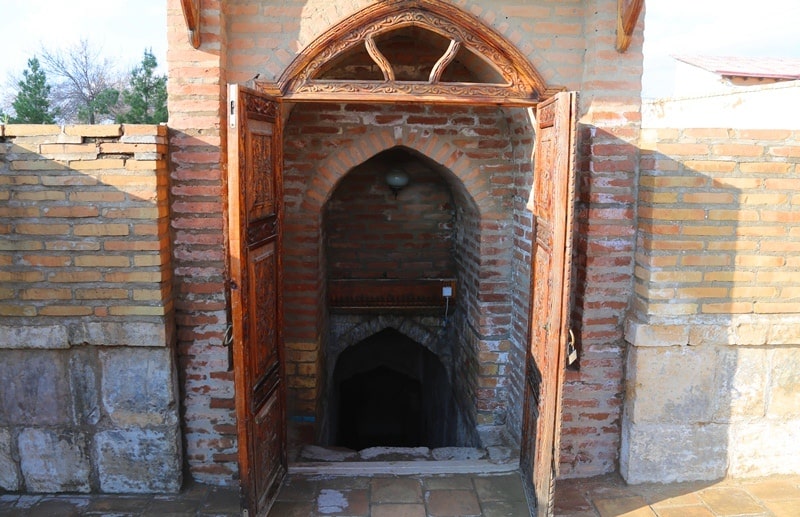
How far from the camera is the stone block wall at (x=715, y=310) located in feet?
12.2

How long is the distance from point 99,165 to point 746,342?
4.14 meters

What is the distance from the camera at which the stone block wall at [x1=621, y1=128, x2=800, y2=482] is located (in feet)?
12.2

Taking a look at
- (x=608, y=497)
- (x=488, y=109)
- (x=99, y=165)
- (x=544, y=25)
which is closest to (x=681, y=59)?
(x=488, y=109)

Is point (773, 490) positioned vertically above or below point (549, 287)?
below

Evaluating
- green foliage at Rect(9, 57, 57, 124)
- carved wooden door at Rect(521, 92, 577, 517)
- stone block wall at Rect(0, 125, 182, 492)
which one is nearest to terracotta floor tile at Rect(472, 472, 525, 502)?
carved wooden door at Rect(521, 92, 577, 517)

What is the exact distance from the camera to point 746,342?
3.86 meters

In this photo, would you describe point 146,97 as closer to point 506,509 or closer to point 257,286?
point 257,286

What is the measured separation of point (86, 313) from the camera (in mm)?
3656

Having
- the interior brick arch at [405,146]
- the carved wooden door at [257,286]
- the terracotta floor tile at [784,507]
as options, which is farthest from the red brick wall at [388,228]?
the terracotta floor tile at [784,507]

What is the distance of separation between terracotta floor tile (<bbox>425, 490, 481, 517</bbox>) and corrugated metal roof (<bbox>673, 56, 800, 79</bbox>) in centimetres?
936

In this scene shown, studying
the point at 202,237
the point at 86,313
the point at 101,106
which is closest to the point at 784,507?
the point at 202,237

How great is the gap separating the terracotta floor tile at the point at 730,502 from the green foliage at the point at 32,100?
12.8m

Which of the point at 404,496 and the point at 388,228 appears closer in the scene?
the point at 404,496

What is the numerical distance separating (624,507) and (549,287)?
1.55 metres
